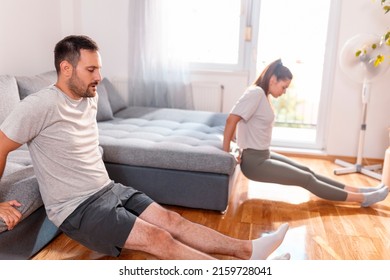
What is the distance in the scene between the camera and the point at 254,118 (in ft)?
8.82

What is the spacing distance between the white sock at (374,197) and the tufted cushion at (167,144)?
986 millimetres

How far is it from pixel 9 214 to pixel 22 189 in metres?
0.21

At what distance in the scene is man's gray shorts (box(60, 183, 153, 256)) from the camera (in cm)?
171

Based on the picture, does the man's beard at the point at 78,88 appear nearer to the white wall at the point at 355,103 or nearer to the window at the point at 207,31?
the window at the point at 207,31

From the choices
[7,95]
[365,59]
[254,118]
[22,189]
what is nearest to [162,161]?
[254,118]

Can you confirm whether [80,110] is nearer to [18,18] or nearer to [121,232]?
[121,232]

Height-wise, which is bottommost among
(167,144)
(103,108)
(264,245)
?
(264,245)

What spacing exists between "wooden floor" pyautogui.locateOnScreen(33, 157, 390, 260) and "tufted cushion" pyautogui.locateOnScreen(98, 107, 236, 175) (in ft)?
1.14

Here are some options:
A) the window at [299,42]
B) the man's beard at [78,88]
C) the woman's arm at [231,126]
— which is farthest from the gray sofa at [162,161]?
the window at [299,42]

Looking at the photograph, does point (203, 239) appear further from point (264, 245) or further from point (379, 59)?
point (379, 59)

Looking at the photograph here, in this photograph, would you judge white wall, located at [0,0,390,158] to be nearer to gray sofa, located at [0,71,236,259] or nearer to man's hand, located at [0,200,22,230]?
gray sofa, located at [0,71,236,259]

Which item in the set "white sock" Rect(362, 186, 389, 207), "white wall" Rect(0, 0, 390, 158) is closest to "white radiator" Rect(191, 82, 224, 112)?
"white wall" Rect(0, 0, 390, 158)

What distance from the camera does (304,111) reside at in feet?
16.1

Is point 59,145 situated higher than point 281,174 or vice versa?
point 59,145
